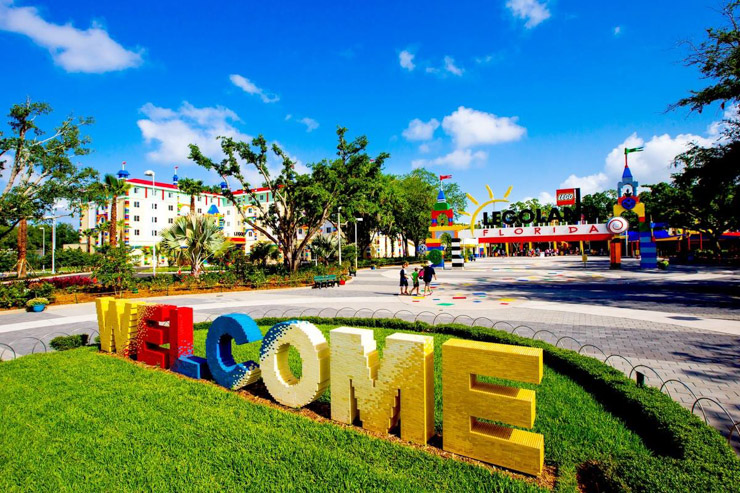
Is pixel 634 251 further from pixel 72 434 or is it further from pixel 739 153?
pixel 72 434

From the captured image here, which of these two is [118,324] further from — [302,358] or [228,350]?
[302,358]

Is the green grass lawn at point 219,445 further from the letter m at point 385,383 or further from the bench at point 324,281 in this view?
the bench at point 324,281

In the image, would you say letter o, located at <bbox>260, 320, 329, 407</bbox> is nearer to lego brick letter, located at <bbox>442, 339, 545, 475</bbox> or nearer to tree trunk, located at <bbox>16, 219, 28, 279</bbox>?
lego brick letter, located at <bbox>442, 339, 545, 475</bbox>

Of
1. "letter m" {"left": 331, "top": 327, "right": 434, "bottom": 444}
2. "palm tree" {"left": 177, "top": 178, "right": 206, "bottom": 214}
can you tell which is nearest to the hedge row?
"letter m" {"left": 331, "top": 327, "right": 434, "bottom": 444}

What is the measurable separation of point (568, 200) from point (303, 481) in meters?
56.4

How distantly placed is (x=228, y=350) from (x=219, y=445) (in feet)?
8.48

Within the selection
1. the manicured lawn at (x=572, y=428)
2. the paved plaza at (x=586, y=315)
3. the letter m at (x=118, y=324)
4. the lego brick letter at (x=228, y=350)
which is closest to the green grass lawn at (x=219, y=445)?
the manicured lawn at (x=572, y=428)

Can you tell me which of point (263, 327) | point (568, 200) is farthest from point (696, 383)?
point (568, 200)

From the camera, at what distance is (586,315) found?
12.8m

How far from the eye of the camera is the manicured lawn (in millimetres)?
4301

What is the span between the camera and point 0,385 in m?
7.04

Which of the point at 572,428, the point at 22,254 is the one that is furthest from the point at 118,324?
the point at 22,254

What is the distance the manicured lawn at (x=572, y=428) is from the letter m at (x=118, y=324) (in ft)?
16.6

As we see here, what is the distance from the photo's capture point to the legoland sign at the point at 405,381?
4254 millimetres
